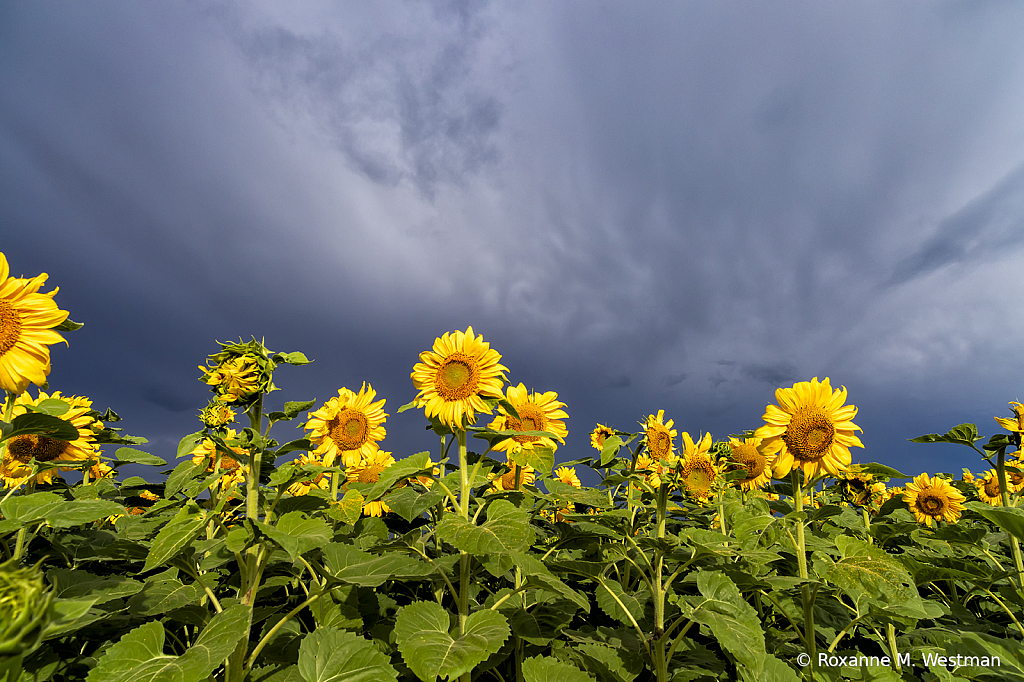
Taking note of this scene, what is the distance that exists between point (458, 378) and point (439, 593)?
1.56 meters

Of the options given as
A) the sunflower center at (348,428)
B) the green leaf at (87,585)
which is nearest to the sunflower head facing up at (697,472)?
the sunflower center at (348,428)

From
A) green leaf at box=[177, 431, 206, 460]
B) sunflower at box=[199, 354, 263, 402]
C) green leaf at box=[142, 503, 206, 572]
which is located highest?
sunflower at box=[199, 354, 263, 402]

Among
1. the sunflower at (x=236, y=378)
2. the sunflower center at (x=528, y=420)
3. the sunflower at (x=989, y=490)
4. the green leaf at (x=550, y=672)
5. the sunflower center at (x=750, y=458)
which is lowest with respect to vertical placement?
the green leaf at (x=550, y=672)

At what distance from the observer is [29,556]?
145 inches

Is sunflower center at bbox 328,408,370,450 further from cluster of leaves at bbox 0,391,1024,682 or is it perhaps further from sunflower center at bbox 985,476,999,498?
sunflower center at bbox 985,476,999,498

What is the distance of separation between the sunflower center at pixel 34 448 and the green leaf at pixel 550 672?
164 inches

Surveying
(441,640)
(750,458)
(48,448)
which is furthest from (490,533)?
(48,448)

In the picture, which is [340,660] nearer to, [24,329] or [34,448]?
[24,329]

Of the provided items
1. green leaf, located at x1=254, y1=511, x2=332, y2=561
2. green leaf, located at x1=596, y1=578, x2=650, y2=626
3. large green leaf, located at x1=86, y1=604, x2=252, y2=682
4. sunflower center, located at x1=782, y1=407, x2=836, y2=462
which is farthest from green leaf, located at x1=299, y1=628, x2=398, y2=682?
sunflower center, located at x1=782, y1=407, x2=836, y2=462

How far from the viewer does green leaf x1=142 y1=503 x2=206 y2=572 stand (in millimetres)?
2238

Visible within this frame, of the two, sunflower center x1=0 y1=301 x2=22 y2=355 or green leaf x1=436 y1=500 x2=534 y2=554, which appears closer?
green leaf x1=436 y1=500 x2=534 y2=554

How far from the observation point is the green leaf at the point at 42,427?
2.28 m

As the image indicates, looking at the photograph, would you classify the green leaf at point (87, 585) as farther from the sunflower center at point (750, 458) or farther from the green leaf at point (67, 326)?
the sunflower center at point (750, 458)

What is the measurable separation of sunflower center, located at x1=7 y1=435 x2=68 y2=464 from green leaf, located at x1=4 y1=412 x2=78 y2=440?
2112mm
